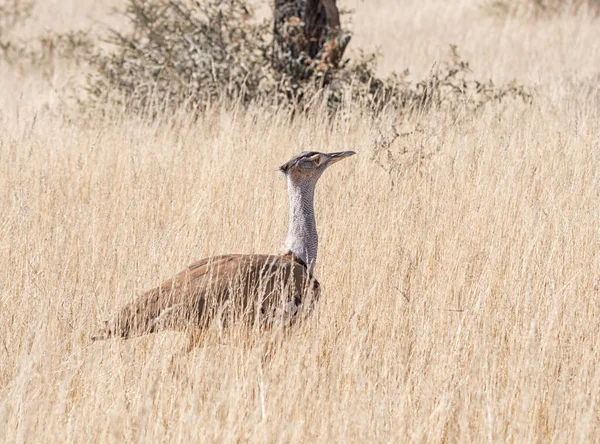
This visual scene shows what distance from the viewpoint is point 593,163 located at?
17.3 feet

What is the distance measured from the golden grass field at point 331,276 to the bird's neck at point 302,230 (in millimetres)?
217

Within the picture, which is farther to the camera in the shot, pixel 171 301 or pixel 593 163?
pixel 593 163

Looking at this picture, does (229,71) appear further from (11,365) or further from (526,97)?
(11,365)

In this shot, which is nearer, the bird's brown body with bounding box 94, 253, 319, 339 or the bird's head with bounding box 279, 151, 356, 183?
the bird's brown body with bounding box 94, 253, 319, 339

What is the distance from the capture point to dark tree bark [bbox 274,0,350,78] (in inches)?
310

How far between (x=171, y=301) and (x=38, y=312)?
0.53 meters

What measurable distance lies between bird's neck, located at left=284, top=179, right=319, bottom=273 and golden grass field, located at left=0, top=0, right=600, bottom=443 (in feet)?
0.71

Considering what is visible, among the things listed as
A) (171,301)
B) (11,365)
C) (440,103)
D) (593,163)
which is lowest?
(11,365)

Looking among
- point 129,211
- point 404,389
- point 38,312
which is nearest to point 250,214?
point 129,211

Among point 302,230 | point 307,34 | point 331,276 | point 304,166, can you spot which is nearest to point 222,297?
point 302,230

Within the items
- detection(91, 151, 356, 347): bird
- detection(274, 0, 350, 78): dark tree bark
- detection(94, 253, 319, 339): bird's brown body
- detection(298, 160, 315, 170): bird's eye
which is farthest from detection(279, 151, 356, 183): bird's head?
detection(274, 0, 350, 78): dark tree bark

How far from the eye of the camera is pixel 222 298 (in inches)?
121

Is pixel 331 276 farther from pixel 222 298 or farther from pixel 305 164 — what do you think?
pixel 222 298

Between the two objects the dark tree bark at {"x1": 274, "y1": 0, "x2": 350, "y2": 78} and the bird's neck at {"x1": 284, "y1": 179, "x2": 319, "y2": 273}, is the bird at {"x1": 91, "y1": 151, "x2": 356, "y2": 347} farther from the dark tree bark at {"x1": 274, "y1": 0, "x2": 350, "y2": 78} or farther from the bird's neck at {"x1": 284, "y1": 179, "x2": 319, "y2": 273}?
the dark tree bark at {"x1": 274, "y1": 0, "x2": 350, "y2": 78}
